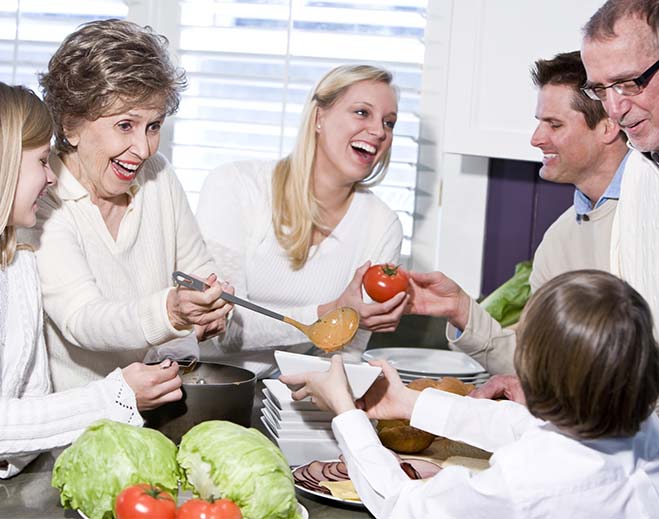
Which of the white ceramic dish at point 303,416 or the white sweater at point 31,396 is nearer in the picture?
the white sweater at point 31,396

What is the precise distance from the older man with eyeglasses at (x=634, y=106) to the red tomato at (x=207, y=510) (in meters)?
0.96

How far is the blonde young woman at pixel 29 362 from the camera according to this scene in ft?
5.33

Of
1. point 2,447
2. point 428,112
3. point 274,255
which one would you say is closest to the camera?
point 2,447

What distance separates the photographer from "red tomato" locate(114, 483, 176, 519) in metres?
1.29

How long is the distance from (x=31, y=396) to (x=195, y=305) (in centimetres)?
33

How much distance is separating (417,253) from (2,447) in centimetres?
220

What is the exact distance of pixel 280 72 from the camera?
354cm

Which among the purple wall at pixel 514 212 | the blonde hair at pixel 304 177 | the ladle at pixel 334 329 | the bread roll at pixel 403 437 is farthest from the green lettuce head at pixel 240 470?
the purple wall at pixel 514 212

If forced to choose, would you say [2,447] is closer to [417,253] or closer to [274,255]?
[274,255]

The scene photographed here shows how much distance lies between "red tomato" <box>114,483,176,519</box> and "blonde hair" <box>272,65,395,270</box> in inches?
56.4

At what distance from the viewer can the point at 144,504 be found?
1.29 m

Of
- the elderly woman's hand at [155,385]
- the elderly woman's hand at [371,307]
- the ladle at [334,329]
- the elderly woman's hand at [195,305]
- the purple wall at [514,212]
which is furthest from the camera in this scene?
the purple wall at [514,212]

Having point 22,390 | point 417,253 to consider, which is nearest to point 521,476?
point 22,390

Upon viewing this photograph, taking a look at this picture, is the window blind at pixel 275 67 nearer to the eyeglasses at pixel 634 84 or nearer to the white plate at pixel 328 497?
the eyeglasses at pixel 634 84
